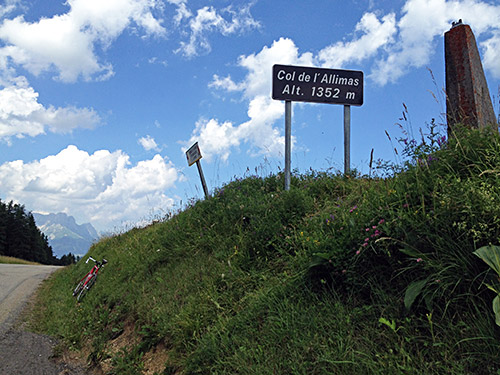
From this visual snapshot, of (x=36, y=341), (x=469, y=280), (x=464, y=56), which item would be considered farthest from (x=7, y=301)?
(x=464, y=56)

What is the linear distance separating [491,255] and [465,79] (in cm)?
437

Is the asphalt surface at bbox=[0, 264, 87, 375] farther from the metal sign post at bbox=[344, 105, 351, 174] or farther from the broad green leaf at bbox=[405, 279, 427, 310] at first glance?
the metal sign post at bbox=[344, 105, 351, 174]

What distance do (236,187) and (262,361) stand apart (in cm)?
574

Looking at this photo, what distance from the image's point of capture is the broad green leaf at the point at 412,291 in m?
2.98

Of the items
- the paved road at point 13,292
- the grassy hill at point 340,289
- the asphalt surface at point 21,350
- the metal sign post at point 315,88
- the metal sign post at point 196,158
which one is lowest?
the asphalt surface at point 21,350

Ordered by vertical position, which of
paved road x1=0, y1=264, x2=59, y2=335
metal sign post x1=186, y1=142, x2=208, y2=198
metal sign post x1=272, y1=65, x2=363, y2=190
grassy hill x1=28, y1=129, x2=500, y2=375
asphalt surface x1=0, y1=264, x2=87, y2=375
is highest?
metal sign post x1=272, y1=65, x2=363, y2=190

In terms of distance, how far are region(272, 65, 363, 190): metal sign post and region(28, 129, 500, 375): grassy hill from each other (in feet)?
7.30

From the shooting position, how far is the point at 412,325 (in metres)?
2.98

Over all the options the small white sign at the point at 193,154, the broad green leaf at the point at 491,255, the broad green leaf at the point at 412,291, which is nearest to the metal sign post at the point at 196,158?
the small white sign at the point at 193,154

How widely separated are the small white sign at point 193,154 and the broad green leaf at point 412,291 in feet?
23.5

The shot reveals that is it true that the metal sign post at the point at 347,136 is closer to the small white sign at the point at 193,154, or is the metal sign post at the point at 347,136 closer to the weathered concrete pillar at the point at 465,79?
the weathered concrete pillar at the point at 465,79

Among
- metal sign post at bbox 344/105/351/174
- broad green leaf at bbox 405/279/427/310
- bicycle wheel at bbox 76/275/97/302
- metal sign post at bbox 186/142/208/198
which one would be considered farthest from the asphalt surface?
metal sign post at bbox 344/105/351/174

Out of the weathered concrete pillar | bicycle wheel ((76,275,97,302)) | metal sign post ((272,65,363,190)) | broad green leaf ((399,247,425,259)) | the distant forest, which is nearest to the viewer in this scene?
broad green leaf ((399,247,425,259))

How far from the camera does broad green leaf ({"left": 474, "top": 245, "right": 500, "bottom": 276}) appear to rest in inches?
109
